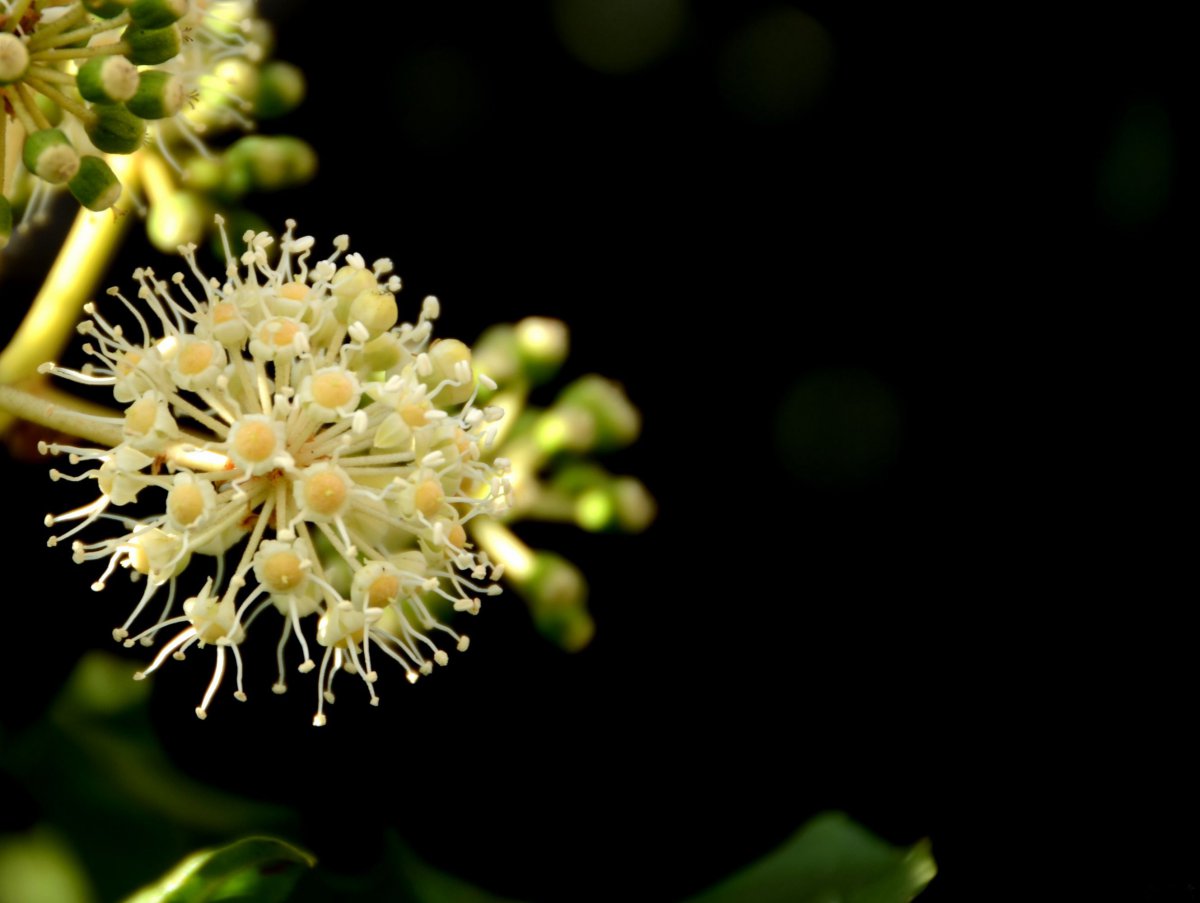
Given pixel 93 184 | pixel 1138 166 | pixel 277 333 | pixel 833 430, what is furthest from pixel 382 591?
pixel 1138 166

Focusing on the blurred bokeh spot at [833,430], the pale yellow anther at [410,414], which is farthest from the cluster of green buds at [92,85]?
the blurred bokeh spot at [833,430]

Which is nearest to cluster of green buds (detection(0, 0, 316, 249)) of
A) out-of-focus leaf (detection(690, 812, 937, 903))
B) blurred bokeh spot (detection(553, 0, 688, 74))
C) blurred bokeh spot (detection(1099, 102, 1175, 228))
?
blurred bokeh spot (detection(553, 0, 688, 74))

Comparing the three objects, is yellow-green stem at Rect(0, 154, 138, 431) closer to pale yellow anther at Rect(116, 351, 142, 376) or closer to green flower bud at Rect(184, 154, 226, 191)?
green flower bud at Rect(184, 154, 226, 191)

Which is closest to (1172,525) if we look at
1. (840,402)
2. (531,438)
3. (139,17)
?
(840,402)

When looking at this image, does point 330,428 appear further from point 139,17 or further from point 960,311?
point 960,311

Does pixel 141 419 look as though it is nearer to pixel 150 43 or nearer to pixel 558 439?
pixel 150 43

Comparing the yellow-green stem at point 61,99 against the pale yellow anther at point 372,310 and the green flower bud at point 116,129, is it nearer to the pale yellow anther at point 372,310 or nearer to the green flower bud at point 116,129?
the green flower bud at point 116,129
